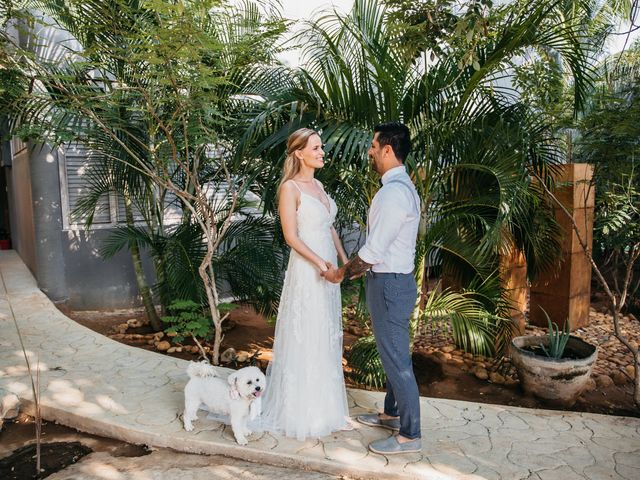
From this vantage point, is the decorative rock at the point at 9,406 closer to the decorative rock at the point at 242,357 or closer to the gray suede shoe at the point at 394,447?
the decorative rock at the point at 242,357

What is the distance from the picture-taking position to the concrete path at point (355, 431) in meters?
2.90

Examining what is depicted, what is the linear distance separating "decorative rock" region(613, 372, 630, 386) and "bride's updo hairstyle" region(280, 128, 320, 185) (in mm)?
3704

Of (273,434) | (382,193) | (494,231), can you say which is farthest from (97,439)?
(494,231)

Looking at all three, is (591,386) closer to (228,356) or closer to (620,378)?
(620,378)

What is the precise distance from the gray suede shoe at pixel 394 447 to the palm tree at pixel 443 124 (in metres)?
1.36

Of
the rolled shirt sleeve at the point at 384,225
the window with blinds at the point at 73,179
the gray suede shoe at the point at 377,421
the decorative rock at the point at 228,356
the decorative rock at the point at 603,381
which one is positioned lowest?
the decorative rock at the point at 603,381

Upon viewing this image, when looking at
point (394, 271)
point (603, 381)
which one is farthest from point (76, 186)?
point (603, 381)

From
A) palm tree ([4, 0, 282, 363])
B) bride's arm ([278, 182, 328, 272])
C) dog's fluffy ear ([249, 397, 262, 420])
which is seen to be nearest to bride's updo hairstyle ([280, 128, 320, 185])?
bride's arm ([278, 182, 328, 272])

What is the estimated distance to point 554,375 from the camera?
159 inches

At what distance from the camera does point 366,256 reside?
2.79 metres

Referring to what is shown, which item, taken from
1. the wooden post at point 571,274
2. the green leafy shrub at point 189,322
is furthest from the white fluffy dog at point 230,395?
the wooden post at point 571,274

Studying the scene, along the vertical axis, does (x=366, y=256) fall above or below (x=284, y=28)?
below

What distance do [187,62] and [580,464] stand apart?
11.2 feet

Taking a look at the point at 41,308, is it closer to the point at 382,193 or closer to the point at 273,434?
the point at 273,434
